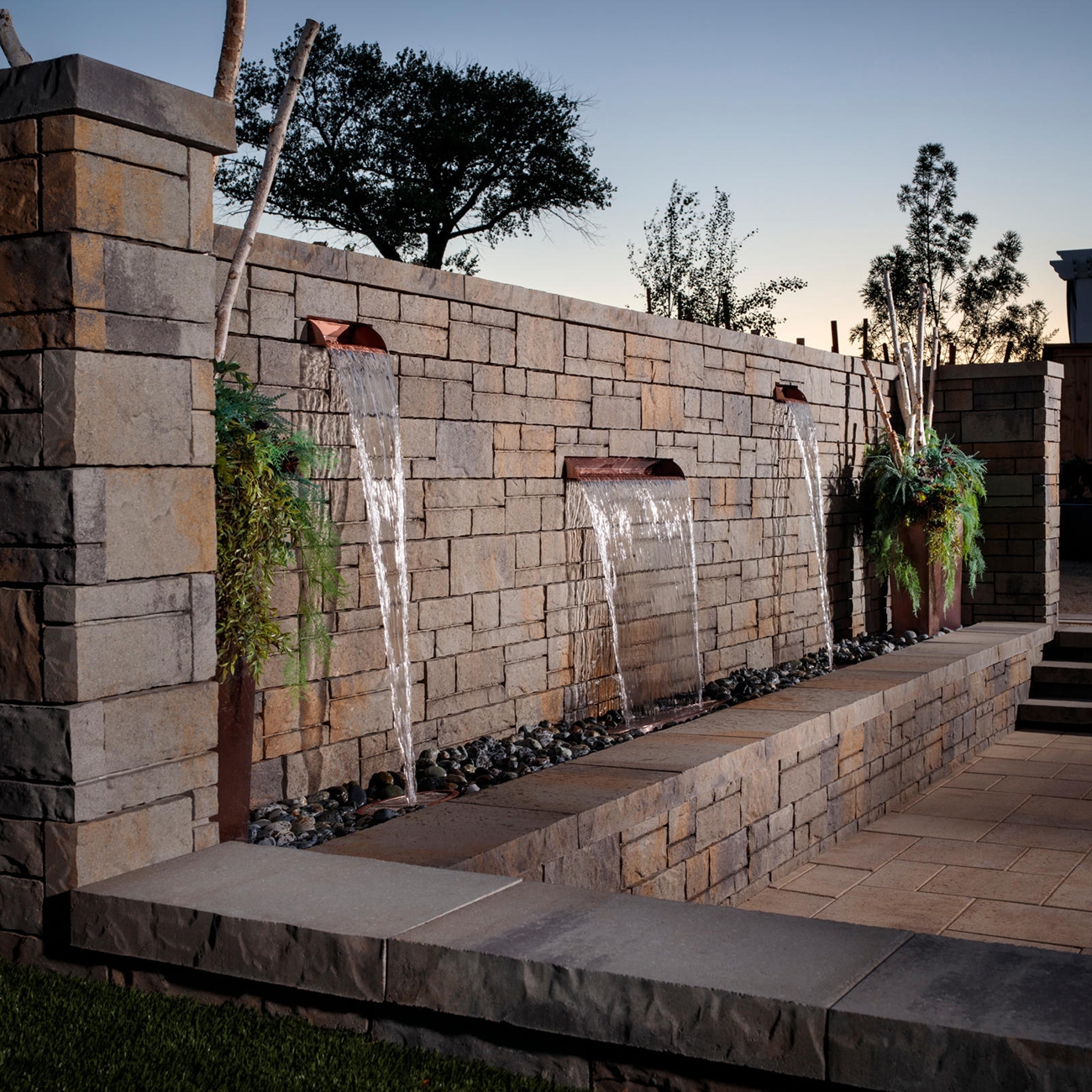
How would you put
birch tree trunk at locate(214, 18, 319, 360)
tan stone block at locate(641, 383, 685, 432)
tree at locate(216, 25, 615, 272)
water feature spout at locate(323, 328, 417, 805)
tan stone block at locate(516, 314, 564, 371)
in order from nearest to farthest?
birch tree trunk at locate(214, 18, 319, 360) → water feature spout at locate(323, 328, 417, 805) → tan stone block at locate(516, 314, 564, 371) → tan stone block at locate(641, 383, 685, 432) → tree at locate(216, 25, 615, 272)

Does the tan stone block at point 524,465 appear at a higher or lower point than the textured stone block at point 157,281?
lower

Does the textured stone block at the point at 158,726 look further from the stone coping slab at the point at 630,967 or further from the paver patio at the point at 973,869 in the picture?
the paver patio at the point at 973,869

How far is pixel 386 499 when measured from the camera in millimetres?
5211

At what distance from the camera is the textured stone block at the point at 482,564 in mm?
5676

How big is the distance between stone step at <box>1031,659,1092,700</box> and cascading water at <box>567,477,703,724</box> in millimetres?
3281

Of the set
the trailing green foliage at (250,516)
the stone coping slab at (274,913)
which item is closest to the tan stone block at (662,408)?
the trailing green foliage at (250,516)

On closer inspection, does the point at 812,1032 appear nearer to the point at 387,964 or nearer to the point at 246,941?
the point at 387,964

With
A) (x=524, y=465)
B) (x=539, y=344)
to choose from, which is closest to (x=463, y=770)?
(x=524, y=465)

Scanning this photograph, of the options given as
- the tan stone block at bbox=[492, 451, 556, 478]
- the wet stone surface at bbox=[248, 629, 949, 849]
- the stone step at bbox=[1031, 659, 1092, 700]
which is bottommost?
the stone step at bbox=[1031, 659, 1092, 700]

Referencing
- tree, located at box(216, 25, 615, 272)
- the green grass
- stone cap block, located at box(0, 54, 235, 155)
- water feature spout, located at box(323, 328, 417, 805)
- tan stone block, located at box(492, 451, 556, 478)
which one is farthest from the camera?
tree, located at box(216, 25, 615, 272)

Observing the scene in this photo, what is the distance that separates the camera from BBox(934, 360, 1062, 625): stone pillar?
10.6 meters

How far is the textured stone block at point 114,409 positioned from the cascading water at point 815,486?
6.16 metres

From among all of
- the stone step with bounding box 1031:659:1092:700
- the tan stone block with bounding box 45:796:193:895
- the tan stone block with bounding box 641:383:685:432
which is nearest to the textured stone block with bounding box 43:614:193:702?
the tan stone block with bounding box 45:796:193:895

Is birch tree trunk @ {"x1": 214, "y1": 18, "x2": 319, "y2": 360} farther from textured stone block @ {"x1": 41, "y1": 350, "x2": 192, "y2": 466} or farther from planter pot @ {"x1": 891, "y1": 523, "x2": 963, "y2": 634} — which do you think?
planter pot @ {"x1": 891, "y1": 523, "x2": 963, "y2": 634}
